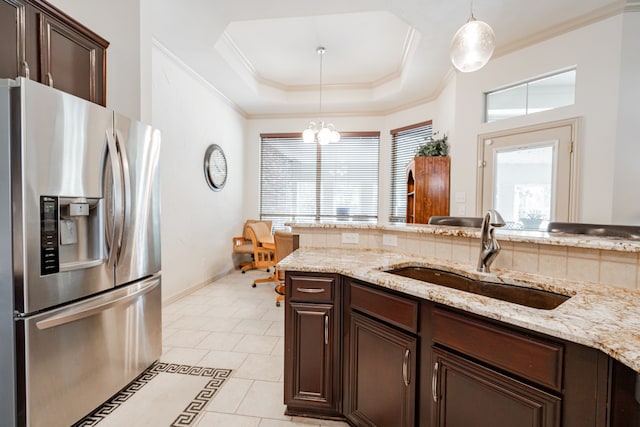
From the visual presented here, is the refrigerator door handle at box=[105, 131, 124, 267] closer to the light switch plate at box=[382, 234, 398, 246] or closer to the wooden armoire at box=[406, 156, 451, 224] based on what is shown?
the light switch plate at box=[382, 234, 398, 246]

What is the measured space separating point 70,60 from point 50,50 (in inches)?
5.2

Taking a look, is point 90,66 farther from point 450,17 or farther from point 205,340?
point 450,17

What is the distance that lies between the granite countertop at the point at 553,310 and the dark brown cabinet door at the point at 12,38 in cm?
176

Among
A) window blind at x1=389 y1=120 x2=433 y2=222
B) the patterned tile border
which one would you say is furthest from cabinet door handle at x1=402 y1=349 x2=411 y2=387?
window blind at x1=389 y1=120 x2=433 y2=222

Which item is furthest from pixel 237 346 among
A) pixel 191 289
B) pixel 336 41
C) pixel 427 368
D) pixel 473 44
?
pixel 336 41

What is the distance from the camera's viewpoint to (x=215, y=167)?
15.3 feet

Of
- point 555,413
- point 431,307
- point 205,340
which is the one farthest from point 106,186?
point 555,413

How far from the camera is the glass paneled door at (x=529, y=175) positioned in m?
3.02

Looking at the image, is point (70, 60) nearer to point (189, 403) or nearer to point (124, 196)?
point (124, 196)

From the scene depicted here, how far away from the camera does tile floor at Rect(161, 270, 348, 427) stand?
181 cm

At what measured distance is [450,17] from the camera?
2836 mm

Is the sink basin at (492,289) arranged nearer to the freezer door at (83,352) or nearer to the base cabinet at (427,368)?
the base cabinet at (427,368)

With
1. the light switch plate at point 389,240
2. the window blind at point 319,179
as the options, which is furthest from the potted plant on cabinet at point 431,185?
the light switch plate at point 389,240

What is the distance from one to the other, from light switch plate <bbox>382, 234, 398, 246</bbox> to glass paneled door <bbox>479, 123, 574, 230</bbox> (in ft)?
6.61
